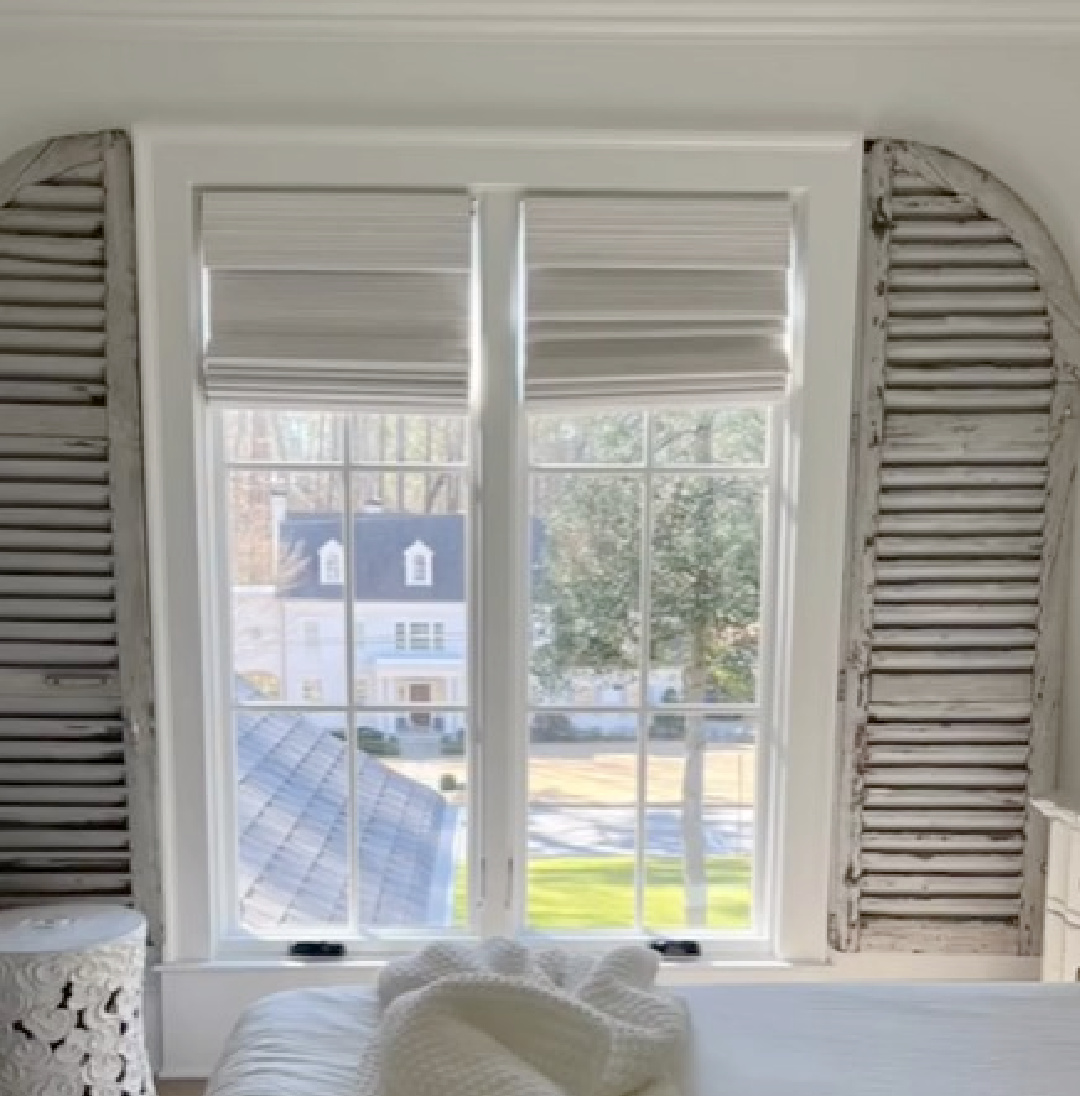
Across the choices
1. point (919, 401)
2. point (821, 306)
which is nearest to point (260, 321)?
point (821, 306)

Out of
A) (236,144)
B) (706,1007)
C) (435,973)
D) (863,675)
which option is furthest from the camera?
(863,675)

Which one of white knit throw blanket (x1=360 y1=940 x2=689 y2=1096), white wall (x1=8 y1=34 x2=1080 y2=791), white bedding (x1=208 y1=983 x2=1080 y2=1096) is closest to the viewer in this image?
white knit throw blanket (x1=360 y1=940 x2=689 y2=1096)

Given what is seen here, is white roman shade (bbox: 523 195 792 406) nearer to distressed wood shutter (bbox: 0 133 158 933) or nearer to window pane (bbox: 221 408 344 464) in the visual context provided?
window pane (bbox: 221 408 344 464)

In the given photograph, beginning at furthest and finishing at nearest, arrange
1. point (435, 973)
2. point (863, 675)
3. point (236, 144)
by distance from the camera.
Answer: point (863, 675)
point (236, 144)
point (435, 973)

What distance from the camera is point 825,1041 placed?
69.1 inches

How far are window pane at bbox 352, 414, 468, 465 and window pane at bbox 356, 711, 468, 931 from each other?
1.99ft

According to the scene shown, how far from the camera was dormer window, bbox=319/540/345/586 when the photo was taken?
9.00 ft

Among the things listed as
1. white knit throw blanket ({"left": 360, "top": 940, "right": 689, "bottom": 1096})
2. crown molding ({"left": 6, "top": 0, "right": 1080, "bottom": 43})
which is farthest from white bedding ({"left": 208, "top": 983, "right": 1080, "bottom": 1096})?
crown molding ({"left": 6, "top": 0, "right": 1080, "bottom": 43})

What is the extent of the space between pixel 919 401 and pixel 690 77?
2.86ft

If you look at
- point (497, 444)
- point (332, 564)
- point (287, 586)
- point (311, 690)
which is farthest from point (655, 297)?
point (311, 690)

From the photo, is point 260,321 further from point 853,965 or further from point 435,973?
point 853,965

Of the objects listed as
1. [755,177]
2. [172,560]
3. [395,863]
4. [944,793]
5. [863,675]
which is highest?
[755,177]

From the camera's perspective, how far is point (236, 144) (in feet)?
8.23

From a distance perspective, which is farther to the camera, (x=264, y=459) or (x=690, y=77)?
(x=264, y=459)
